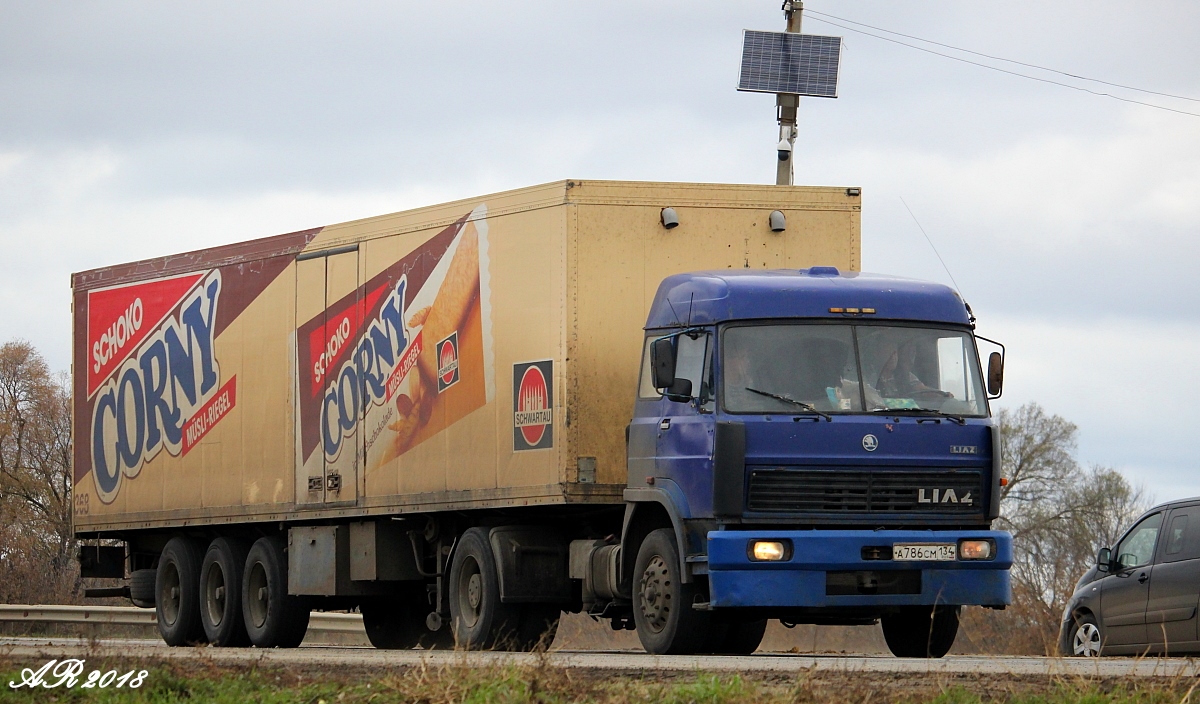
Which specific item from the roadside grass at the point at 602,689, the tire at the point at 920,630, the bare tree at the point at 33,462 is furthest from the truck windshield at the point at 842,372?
the bare tree at the point at 33,462

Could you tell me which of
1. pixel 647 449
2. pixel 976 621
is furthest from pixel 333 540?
pixel 976 621

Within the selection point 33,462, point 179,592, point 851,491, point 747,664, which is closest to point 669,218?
point 851,491

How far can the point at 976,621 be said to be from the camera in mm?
33250

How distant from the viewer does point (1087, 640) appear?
17.6m

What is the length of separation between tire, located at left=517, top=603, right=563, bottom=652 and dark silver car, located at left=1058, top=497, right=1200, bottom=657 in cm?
441

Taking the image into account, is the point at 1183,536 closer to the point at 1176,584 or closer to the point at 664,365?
the point at 1176,584

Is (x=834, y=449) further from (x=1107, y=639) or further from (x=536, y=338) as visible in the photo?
(x=1107, y=639)

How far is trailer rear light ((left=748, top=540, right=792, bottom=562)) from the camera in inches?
480

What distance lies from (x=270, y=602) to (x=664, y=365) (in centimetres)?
710

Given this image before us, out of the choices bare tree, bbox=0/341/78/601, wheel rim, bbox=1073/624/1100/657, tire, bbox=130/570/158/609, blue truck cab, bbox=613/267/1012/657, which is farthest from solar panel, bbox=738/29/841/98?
bare tree, bbox=0/341/78/601

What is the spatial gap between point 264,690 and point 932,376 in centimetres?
555

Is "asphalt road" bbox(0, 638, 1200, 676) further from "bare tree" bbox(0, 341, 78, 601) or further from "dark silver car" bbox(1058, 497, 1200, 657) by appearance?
"bare tree" bbox(0, 341, 78, 601)

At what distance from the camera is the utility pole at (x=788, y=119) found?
78.5 ft

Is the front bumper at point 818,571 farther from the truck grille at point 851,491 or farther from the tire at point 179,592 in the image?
the tire at point 179,592
